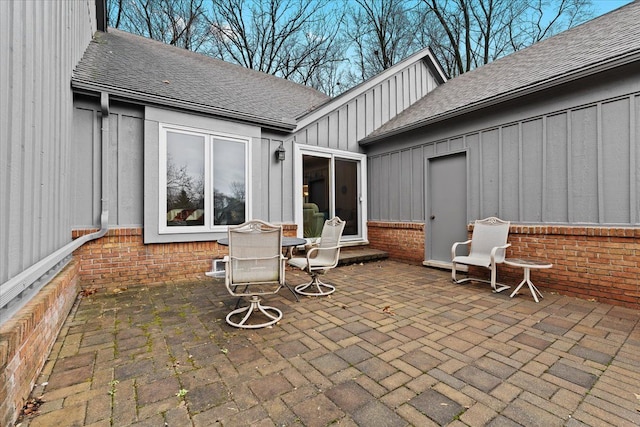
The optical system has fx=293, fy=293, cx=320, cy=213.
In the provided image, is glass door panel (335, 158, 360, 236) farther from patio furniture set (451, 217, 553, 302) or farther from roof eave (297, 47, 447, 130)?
patio furniture set (451, 217, 553, 302)

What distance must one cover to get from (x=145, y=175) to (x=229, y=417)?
4.04m

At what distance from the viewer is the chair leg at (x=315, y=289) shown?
4112mm

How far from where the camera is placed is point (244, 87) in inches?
294

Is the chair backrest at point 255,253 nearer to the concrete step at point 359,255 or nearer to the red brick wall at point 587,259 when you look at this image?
the concrete step at point 359,255

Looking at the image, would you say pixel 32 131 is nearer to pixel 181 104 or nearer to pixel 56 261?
pixel 56 261

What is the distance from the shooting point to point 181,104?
15.8 ft

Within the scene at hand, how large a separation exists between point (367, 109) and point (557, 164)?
438 cm

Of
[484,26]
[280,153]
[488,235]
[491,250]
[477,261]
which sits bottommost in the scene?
[477,261]

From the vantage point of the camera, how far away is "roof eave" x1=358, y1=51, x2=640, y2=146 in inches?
141

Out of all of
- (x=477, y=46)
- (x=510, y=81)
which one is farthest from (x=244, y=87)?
(x=477, y=46)

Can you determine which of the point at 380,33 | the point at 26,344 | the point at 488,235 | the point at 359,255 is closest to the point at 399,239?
the point at 359,255

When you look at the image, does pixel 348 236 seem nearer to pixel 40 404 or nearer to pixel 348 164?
pixel 348 164

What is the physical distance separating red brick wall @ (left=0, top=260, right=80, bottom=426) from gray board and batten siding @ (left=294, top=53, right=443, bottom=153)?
4.93 m

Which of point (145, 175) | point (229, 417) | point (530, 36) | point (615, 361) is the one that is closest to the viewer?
point (229, 417)
